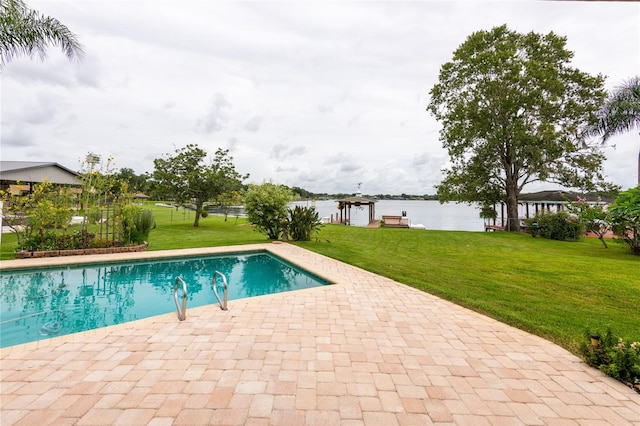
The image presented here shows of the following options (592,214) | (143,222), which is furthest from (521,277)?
(143,222)

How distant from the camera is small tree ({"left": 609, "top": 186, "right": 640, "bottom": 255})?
25.6 ft

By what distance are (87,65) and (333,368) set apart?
11.2 meters

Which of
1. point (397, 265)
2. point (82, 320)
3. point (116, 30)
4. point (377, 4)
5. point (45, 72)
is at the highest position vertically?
point (116, 30)

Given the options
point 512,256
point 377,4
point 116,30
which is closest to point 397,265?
point 512,256

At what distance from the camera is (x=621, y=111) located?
44.0 ft

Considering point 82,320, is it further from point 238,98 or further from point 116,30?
point 238,98

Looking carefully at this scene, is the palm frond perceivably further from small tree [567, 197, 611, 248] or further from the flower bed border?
the flower bed border

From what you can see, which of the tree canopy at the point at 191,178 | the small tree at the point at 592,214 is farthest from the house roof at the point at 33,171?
the small tree at the point at 592,214

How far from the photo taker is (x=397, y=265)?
799 cm

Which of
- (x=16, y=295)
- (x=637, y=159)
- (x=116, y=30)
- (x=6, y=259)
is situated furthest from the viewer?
(x=637, y=159)

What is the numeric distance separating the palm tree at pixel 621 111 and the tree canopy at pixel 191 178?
63.5ft

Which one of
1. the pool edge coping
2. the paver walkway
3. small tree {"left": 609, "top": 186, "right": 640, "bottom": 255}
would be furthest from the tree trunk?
the paver walkway

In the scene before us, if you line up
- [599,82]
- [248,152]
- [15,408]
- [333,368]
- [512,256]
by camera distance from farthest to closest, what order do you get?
[248,152] → [599,82] → [512,256] → [333,368] → [15,408]

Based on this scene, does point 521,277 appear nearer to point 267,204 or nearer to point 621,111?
point 267,204
